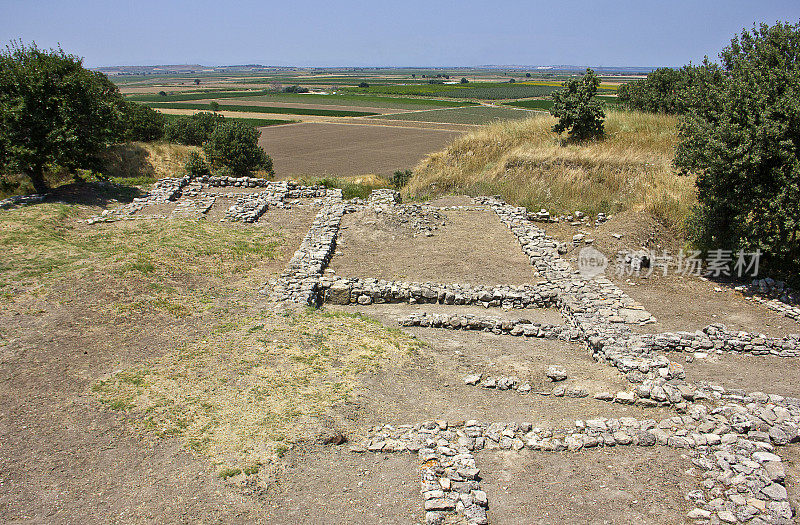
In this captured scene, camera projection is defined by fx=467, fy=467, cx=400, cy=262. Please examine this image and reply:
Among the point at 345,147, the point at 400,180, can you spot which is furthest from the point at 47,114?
the point at 345,147

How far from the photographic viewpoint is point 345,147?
44.1m

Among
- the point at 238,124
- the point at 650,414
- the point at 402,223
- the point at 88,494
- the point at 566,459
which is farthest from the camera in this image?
the point at 238,124

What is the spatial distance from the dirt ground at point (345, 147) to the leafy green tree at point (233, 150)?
3714 mm

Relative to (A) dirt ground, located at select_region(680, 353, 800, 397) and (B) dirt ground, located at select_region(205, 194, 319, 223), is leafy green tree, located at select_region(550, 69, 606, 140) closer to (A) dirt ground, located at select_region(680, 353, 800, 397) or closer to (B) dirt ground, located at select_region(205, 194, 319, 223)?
(B) dirt ground, located at select_region(205, 194, 319, 223)

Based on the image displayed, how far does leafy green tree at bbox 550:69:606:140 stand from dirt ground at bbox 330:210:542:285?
318 inches

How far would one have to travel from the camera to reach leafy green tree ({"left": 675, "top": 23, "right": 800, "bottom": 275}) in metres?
11.7

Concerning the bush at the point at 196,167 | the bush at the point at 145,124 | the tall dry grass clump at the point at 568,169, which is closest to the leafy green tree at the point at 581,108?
the tall dry grass clump at the point at 568,169

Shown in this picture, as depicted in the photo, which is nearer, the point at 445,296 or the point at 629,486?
the point at 629,486

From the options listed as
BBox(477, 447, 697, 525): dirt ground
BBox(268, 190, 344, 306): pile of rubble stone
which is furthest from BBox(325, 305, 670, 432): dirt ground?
BBox(268, 190, 344, 306): pile of rubble stone

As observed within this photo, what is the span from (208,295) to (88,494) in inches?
249

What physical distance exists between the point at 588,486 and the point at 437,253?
9905 millimetres

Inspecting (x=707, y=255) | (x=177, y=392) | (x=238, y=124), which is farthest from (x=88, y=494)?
(x=238, y=124)

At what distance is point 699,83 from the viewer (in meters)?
14.7

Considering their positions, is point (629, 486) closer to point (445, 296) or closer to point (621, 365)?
point (621, 365)
